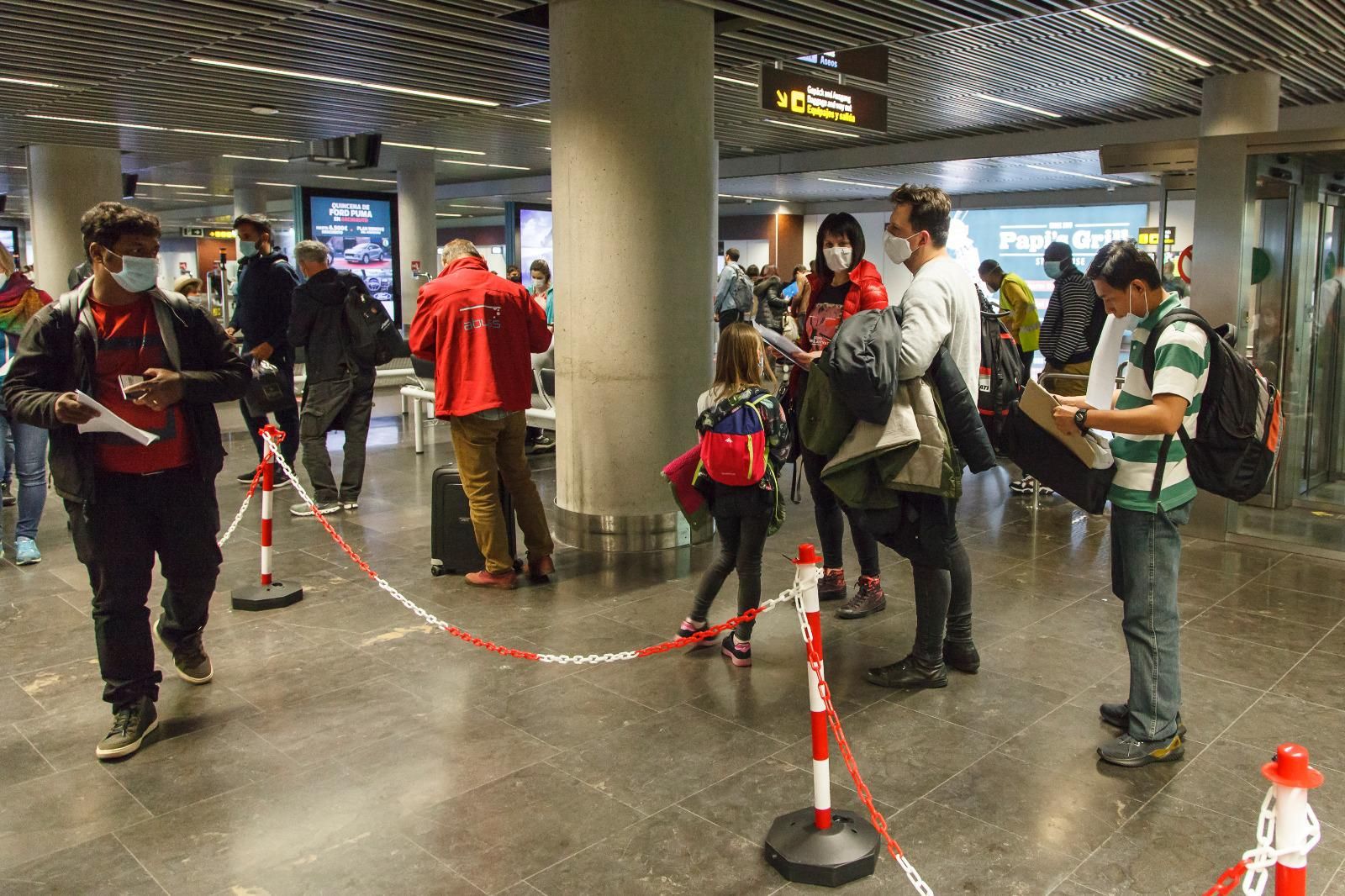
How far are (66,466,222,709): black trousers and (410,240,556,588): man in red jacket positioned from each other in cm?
181

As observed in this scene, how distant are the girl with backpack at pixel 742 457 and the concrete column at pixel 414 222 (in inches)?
642

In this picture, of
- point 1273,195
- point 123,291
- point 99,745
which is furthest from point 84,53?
point 1273,195

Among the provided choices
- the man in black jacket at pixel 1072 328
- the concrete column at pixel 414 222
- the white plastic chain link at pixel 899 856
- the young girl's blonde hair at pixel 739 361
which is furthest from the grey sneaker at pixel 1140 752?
Answer: the concrete column at pixel 414 222

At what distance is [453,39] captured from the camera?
8.87m

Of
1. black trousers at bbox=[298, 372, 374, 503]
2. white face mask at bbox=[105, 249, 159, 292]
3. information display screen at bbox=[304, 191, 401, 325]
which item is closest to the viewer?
white face mask at bbox=[105, 249, 159, 292]

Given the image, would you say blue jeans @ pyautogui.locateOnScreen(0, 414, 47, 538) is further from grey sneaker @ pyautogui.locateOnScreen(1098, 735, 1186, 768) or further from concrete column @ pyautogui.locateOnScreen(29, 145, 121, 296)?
concrete column @ pyautogui.locateOnScreen(29, 145, 121, 296)

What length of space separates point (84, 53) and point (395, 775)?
7.91 meters

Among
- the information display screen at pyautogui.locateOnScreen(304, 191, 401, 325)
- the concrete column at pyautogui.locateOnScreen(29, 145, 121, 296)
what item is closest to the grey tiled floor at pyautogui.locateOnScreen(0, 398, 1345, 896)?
the concrete column at pyautogui.locateOnScreen(29, 145, 121, 296)

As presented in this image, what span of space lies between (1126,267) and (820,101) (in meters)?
5.40

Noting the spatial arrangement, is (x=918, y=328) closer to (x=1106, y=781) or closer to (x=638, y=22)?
(x=1106, y=781)

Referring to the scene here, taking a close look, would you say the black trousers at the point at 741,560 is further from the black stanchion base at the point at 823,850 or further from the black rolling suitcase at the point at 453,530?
the black rolling suitcase at the point at 453,530

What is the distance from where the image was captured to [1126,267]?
3910 millimetres

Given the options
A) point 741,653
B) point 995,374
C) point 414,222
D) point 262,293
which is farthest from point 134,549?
point 414,222

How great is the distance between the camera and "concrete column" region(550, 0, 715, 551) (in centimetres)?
684
